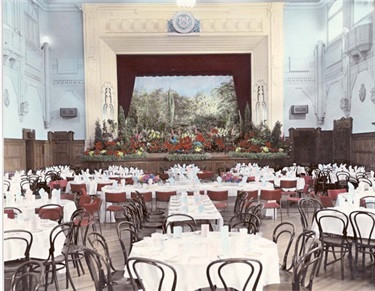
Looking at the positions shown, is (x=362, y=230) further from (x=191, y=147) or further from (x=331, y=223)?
(x=191, y=147)

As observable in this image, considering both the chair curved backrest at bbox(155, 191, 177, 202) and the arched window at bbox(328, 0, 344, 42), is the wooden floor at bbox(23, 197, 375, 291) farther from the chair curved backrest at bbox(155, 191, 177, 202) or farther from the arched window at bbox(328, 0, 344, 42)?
the arched window at bbox(328, 0, 344, 42)

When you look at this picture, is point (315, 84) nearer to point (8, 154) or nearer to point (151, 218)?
point (8, 154)

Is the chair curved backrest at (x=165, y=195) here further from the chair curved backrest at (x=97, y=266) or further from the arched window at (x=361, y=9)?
the arched window at (x=361, y=9)

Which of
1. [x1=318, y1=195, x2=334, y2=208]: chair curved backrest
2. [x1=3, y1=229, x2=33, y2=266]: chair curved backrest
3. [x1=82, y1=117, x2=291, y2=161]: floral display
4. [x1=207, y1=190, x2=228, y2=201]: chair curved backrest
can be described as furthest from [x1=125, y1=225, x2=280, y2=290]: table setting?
[x1=82, y1=117, x2=291, y2=161]: floral display

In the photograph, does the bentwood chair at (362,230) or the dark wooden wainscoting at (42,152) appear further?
the dark wooden wainscoting at (42,152)

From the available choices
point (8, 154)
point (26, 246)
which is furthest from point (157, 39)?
point (26, 246)

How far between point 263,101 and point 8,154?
10184 millimetres

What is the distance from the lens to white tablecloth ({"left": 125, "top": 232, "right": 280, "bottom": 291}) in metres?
3.81

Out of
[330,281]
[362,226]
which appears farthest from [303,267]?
[362,226]

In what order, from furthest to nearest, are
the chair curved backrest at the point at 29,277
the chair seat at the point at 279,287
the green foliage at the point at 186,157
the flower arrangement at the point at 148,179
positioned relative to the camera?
1. the green foliage at the point at 186,157
2. the flower arrangement at the point at 148,179
3. the chair seat at the point at 279,287
4. the chair curved backrest at the point at 29,277

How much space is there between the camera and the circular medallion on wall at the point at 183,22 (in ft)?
60.4

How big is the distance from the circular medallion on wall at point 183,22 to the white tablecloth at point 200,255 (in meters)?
15.1

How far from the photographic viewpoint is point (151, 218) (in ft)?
24.5

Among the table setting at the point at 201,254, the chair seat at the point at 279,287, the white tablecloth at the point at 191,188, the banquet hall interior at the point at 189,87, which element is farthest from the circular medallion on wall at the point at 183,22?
the chair seat at the point at 279,287
